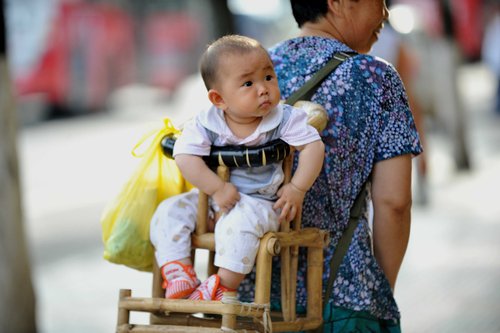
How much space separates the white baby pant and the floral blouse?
11.9 inches

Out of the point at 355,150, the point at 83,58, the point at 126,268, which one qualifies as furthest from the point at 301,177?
the point at 83,58

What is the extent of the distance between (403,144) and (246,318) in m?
0.72

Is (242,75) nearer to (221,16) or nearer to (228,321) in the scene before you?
(228,321)

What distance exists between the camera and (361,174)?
3.26 meters

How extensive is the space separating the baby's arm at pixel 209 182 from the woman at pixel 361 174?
15.3 inches

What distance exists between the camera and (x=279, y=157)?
9.68ft

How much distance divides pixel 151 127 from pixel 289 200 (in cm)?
63

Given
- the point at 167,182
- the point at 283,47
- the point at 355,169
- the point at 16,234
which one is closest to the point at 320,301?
the point at 355,169

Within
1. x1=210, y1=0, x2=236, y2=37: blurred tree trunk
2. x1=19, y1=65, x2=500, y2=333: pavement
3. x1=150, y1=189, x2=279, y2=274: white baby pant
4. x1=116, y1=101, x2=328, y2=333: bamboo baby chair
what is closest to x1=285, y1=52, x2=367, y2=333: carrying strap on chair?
x1=116, y1=101, x2=328, y2=333: bamboo baby chair

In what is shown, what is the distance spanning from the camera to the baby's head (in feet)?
9.60

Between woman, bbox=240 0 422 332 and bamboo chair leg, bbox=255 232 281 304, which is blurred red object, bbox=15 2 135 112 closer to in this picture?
woman, bbox=240 0 422 332

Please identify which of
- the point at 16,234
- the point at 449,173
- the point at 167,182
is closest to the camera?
the point at 167,182

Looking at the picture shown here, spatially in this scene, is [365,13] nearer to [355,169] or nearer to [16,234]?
[355,169]

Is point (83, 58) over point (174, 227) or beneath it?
over
